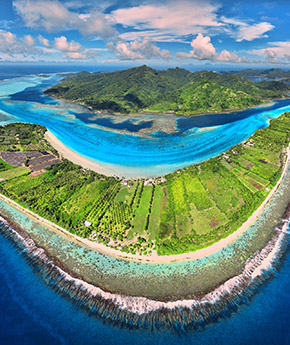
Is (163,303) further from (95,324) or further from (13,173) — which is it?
(13,173)

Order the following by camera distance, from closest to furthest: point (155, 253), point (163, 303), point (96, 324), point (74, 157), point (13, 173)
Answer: point (96, 324) < point (163, 303) < point (155, 253) < point (13, 173) < point (74, 157)

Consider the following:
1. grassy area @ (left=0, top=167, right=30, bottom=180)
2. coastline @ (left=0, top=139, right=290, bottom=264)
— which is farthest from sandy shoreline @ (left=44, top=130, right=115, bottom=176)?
coastline @ (left=0, top=139, right=290, bottom=264)

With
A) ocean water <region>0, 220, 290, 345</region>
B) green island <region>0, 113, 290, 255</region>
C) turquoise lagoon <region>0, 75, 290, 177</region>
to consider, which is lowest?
ocean water <region>0, 220, 290, 345</region>

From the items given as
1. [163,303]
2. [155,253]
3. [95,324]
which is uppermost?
[155,253]

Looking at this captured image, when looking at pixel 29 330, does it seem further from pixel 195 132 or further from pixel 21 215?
pixel 195 132

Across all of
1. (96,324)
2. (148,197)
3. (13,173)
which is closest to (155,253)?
(96,324)

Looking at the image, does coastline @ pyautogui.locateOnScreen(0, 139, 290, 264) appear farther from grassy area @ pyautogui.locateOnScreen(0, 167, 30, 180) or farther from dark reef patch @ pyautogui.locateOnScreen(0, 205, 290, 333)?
grassy area @ pyautogui.locateOnScreen(0, 167, 30, 180)
